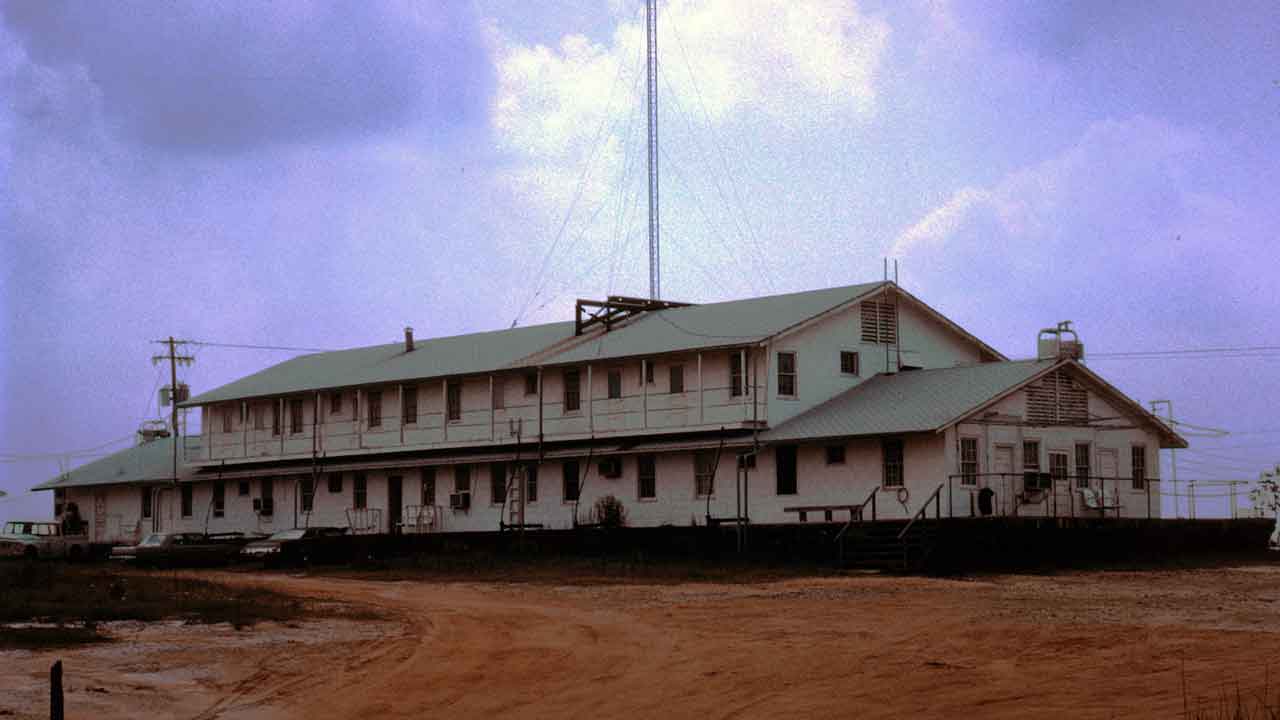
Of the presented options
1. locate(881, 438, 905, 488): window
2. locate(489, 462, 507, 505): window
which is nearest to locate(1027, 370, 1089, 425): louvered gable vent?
locate(881, 438, 905, 488): window

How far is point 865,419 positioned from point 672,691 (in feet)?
95.6

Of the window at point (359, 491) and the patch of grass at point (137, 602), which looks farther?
the window at point (359, 491)

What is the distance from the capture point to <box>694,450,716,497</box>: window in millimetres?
52622

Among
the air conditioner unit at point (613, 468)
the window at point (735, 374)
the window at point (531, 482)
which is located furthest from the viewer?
the window at point (531, 482)

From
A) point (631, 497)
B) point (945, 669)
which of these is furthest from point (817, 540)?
point (945, 669)

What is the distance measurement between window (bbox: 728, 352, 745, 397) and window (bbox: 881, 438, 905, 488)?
5.45 m

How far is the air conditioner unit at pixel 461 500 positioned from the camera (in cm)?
5938

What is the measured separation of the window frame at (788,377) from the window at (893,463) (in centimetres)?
443

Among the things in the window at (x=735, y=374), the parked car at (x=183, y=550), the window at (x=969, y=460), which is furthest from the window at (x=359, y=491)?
the window at (x=969, y=460)

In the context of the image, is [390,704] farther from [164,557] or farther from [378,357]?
[378,357]

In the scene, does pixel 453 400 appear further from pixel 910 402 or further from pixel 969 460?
pixel 969 460

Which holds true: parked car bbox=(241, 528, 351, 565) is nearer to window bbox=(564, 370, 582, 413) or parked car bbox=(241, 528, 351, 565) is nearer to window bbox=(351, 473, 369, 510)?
window bbox=(351, 473, 369, 510)

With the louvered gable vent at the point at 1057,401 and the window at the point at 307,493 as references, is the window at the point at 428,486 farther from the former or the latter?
the louvered gable vent at the point at 1057,401

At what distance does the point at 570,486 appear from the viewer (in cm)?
5669
